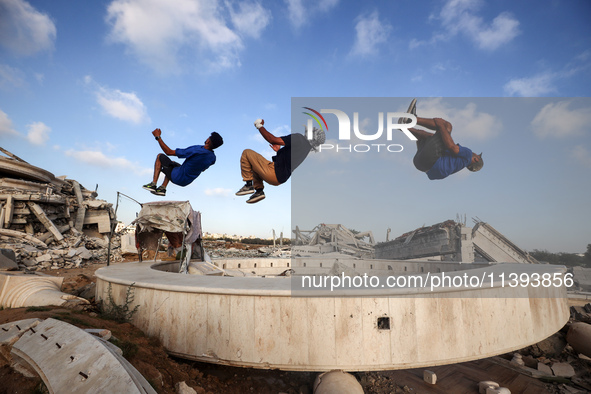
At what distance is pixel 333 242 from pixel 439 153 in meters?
10.6

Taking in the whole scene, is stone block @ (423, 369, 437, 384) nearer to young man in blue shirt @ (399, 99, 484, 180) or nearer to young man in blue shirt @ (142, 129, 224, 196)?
young man in blue shirt @ (142, 129, 224, 196)

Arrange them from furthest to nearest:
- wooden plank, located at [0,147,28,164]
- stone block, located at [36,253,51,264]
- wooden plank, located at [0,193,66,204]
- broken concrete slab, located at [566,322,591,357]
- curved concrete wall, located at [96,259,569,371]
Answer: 1. wooden plank, located at [0,147,28,164]
2. wooden plank, located at [0,193,66,204]
3. stone block, located at [36,253,51,264]
4. broken concrete slab, located at [566,322,591,357]
5. curved concrete wall, located at [96,259,569,371]

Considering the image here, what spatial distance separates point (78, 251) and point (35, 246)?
2692 millimetres

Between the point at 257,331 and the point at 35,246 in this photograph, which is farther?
the point at 35,246

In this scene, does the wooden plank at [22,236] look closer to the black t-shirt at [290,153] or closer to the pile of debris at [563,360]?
the black t-shirt at [290,153]

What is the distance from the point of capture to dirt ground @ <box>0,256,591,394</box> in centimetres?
480

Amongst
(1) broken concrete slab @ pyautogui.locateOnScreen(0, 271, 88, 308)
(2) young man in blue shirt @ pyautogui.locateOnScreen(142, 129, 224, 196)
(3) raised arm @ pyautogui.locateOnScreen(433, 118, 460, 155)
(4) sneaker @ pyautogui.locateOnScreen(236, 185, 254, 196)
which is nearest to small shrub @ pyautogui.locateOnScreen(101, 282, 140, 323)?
(1) broken concrete slab @ pyautogui.locateOnScreen(0, 271, 88, 308)

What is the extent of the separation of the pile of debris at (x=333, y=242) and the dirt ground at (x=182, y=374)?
16.3 metres

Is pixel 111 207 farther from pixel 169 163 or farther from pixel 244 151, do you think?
pixel 244 151

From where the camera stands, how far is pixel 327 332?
5.86 meters

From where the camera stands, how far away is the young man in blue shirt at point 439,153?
17.0 m

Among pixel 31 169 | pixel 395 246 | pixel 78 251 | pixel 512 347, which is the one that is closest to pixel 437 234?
pixel 395 246

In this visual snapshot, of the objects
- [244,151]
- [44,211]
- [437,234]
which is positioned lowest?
[437,234]

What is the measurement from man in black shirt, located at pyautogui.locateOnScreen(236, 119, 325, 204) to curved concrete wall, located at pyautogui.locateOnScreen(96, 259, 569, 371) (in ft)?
16.5
